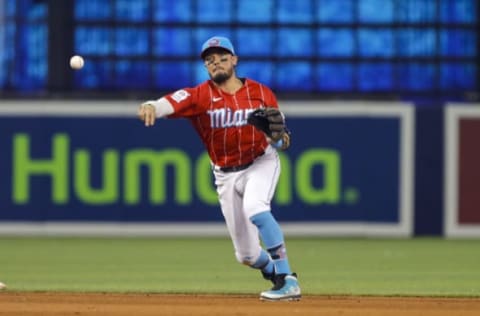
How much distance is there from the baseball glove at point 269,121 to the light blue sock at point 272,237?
536 mm

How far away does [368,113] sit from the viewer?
19.2 metres

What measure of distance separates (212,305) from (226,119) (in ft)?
4.20

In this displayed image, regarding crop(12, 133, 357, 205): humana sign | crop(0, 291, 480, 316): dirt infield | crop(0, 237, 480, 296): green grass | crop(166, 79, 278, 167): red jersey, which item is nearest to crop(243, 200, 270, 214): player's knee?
crop(166, 79, 278, 167): red jersey

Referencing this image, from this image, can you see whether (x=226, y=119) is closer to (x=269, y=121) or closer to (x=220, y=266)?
(x=269, y=121)

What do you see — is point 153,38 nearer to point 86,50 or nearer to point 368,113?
point 86,50

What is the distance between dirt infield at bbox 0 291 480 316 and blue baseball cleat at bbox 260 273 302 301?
0.08 m

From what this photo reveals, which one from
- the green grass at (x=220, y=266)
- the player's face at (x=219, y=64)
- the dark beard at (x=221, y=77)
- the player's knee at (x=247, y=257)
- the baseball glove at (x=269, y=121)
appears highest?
the player's face at (x=219, y=64)

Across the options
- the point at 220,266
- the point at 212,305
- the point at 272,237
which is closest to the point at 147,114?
the point at 272,237

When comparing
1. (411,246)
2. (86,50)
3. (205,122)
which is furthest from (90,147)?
(205,122)

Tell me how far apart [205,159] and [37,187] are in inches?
76.6

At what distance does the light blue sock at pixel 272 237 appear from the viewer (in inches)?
435

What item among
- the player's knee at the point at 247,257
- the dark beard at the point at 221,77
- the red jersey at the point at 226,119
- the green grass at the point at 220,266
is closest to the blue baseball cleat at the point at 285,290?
the player's knee at the point at 247,257

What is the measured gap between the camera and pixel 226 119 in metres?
11.3

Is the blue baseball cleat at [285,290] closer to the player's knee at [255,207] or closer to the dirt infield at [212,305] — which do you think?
the dirt infield at [212,305]
